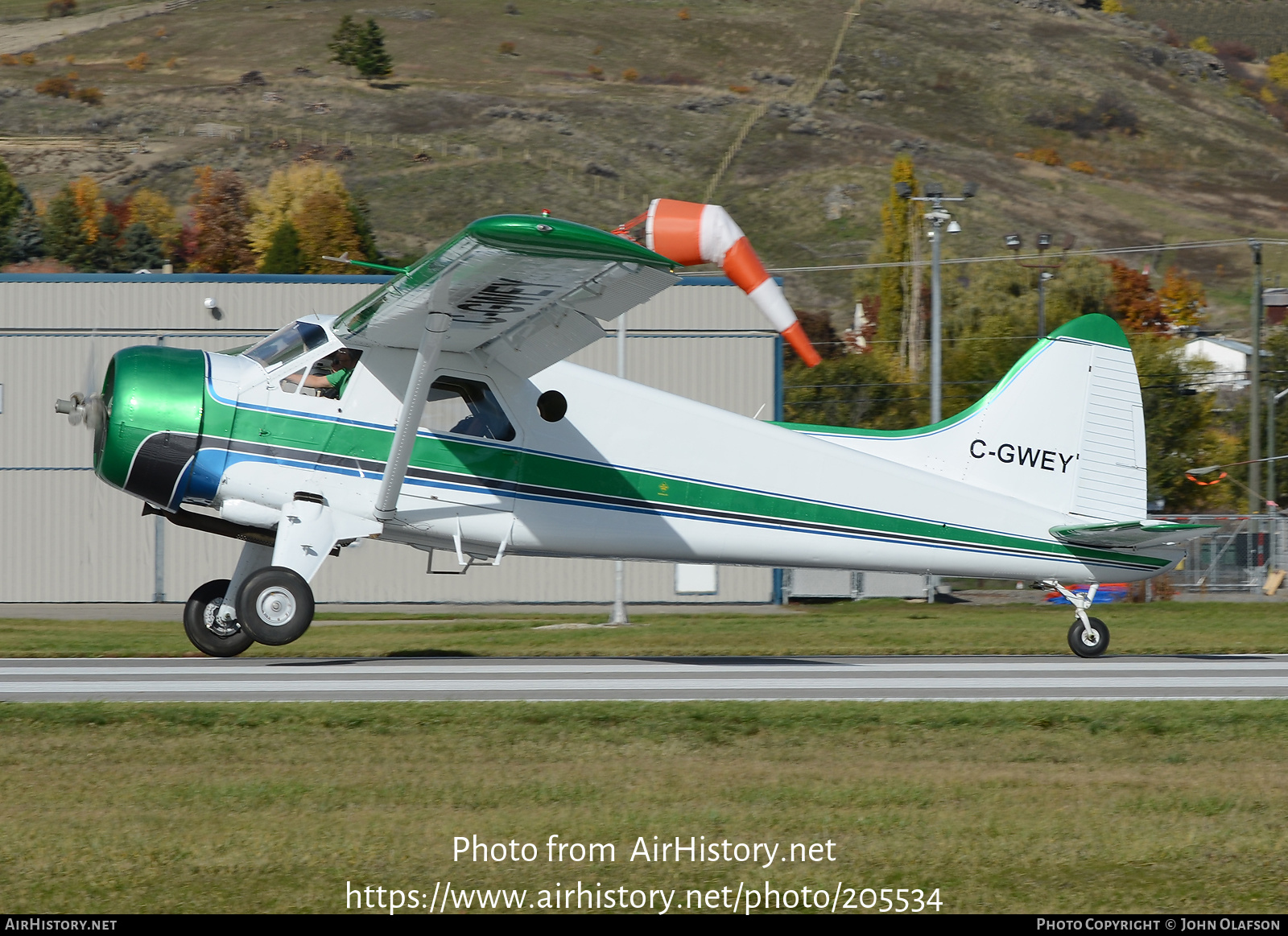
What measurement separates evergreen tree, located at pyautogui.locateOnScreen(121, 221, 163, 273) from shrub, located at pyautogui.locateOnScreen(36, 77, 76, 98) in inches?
2087

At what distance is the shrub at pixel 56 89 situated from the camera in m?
125

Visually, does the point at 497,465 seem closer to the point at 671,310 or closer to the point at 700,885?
the point at 700,885

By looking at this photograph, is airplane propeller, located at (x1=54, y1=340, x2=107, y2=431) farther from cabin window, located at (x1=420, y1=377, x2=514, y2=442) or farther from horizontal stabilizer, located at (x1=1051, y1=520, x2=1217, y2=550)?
horizontal stabilizer, located at (x1=1051, y1=520, x2=1217, y2=550)

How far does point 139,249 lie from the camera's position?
7825 cm

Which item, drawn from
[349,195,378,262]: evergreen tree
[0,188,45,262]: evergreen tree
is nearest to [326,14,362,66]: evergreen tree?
[349,195,378,262]: evergreen tree

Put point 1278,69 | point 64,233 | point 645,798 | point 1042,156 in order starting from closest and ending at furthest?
point 645,798 → point 64,233 → point 1042,156 → point 1278,69

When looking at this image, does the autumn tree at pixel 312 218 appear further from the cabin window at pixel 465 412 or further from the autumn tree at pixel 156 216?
the cabin window at pixel 465 412

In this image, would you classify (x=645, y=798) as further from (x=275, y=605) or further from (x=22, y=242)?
(x=22, y=242)

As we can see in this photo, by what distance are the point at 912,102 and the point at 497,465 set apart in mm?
142954

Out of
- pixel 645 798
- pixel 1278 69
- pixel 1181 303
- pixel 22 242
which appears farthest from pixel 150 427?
pixel 1278 69

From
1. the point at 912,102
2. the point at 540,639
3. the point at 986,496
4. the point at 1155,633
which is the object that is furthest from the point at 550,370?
the point at 912,102

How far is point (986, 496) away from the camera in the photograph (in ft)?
43.6

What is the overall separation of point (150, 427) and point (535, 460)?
3.19 meters

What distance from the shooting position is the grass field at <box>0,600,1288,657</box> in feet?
51.3
